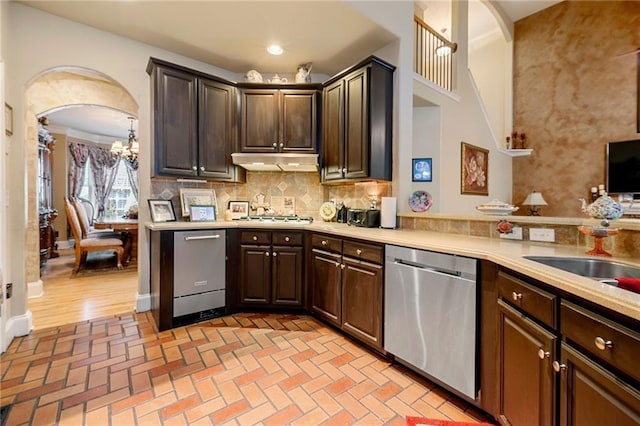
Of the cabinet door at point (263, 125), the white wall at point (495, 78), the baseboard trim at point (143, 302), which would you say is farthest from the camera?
the white wall at point (495, 78)

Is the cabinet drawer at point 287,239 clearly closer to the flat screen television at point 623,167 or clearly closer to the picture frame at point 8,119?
the picture frame at point 8,119

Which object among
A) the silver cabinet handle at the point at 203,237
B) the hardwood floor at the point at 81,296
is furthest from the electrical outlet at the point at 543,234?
the hardwood floor at the point at 81,296

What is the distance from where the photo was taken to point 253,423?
4.79ft

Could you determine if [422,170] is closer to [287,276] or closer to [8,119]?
[287,276]

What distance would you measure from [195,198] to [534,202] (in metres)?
6.09

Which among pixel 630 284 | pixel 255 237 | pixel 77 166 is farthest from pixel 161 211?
pixel 77 166

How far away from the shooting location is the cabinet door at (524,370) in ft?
3.48

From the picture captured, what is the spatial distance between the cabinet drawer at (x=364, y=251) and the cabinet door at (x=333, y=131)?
0.92 metres

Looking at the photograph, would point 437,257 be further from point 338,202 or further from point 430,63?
point 430,63

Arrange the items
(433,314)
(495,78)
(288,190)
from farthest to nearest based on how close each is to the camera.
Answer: (495,78), (288,190), (433,314)

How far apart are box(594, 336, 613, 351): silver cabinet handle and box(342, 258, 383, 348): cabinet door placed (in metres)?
1.24

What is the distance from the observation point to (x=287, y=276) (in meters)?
2.82

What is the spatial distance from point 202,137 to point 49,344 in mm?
2211

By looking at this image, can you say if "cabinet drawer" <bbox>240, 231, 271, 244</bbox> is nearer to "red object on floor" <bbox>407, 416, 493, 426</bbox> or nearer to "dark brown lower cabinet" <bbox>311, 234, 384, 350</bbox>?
"dark brown lower cabinet" <bbox>311, 234, 384, 350</bbox>
